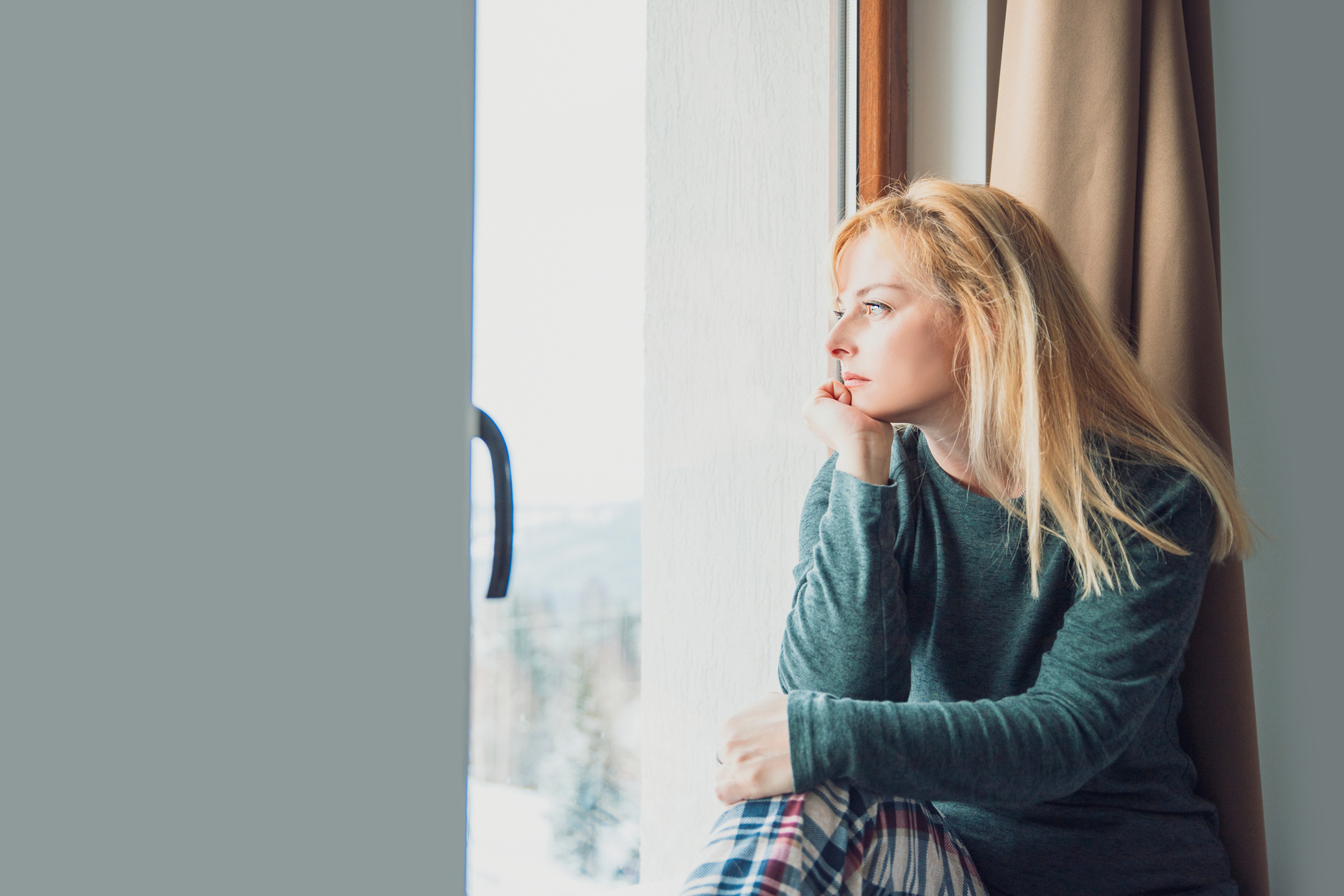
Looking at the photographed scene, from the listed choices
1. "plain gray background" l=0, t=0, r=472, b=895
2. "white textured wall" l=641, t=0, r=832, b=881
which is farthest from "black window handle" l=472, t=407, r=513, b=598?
"white textured wall" l=641, t=0, r=832, b=881

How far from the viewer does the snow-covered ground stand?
110 centimetres

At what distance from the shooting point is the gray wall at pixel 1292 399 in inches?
45.0

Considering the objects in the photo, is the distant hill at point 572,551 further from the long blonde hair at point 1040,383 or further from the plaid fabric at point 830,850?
the long blonde hair at point 1040,383

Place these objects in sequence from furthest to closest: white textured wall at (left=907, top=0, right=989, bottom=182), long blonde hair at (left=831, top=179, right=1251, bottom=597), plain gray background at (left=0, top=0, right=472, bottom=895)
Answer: white textured wall at (left=907, top=0, right=989, bottom=182) → long blonde hair at (left=831, top=179, right=1251, bottom=597) → plain gray background at (left=0, top=0, right=472, bottom=895)

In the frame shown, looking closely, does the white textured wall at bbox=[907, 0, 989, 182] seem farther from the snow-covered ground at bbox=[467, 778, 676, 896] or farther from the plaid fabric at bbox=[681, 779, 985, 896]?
the snow-covered ground at bbox=[467, 778, 676, 896]

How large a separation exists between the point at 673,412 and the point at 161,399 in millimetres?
999

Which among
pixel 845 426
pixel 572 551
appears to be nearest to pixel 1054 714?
pixel 845 426

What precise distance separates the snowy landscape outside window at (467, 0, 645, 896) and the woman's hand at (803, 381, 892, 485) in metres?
0.33

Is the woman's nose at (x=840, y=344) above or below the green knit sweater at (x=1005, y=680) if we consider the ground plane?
above

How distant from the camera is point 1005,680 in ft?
3.05

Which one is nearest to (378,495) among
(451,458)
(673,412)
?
(451,458)

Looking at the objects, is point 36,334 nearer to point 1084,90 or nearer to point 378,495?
point 378,495

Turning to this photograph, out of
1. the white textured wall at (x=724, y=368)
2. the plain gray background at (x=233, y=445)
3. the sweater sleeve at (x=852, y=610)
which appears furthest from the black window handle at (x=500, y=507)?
the white textured wall at (x=724, y=368)

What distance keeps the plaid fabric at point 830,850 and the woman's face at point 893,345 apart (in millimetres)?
400
